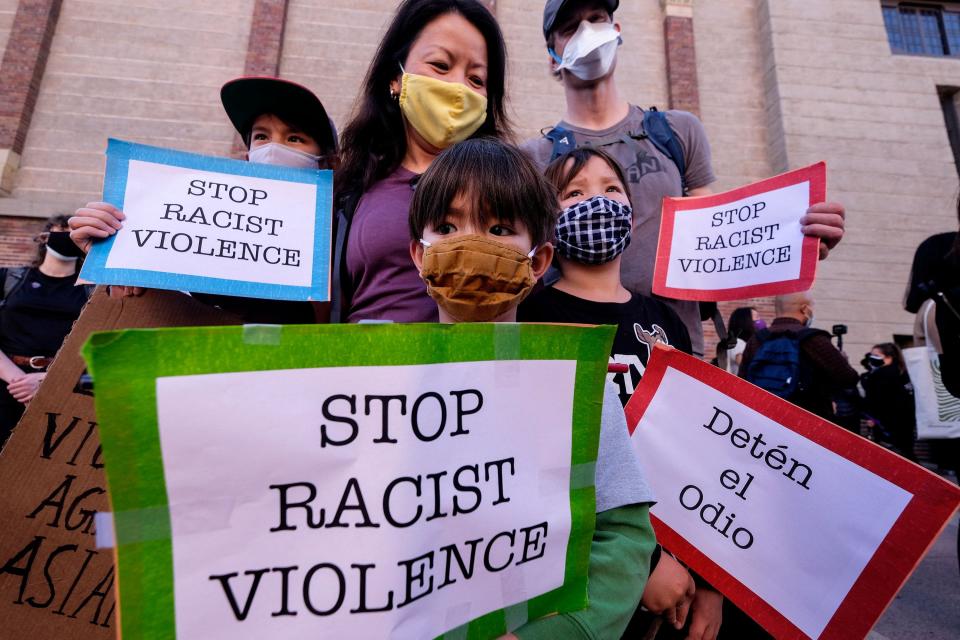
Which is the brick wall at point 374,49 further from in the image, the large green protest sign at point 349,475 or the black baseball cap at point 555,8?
the large green protest sign at point 349,475

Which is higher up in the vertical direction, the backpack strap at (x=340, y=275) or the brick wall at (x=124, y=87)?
the brick wall at (x=124, y=87)

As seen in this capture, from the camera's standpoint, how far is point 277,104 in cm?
201

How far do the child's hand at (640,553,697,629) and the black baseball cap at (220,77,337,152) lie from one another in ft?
5.94

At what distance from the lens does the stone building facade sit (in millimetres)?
8797

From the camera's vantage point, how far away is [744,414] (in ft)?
4.64

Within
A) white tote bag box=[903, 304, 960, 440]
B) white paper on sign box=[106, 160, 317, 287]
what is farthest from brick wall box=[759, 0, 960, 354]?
white paper on sign box=[106, 160, 317, 287]

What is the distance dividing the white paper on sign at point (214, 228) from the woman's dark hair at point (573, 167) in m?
0.84

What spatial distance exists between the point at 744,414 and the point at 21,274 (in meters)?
4.20

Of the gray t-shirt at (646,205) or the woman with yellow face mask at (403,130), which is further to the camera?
the gray t-shirt at (646,205)

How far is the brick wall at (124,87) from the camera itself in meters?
8.72

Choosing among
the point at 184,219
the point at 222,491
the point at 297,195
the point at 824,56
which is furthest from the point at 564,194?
the point at 824,56

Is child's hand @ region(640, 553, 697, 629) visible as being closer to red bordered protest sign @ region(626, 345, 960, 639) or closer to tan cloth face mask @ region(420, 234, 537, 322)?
red bordered protest sign @ region(626, 345, 960, 639)

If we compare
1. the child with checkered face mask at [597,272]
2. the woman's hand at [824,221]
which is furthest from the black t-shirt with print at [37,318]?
the woman's hand at [824,221]

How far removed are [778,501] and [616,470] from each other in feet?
1.61
